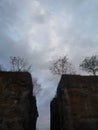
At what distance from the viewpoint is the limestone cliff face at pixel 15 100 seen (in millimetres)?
12766

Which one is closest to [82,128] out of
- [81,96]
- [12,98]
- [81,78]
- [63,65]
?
[81,96]

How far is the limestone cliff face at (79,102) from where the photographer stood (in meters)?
13.1

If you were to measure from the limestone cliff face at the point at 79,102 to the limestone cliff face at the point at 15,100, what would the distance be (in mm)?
1718

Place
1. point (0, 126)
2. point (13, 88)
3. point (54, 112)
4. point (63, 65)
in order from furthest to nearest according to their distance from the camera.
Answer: point (63, 65) → point (54, 112) → point (13, 88) → point (0, 126)

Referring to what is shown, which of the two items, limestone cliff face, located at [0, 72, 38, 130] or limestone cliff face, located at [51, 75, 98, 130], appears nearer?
limestone cliff face, located at [0, 72, 38, 130]

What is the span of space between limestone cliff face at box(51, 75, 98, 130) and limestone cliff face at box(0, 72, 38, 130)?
172 cm

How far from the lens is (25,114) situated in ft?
42.9

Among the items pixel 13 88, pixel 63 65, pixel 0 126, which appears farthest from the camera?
pixel 63 65

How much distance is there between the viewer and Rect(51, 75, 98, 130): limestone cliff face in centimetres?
1306

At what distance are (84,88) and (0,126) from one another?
442 centimetres

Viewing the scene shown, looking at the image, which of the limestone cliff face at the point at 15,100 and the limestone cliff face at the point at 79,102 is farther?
the limestone cliff face at the point at 79,102

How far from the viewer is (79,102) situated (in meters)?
13.6

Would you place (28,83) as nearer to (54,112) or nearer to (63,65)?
(54,112)

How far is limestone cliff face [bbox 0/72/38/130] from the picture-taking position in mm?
12766
